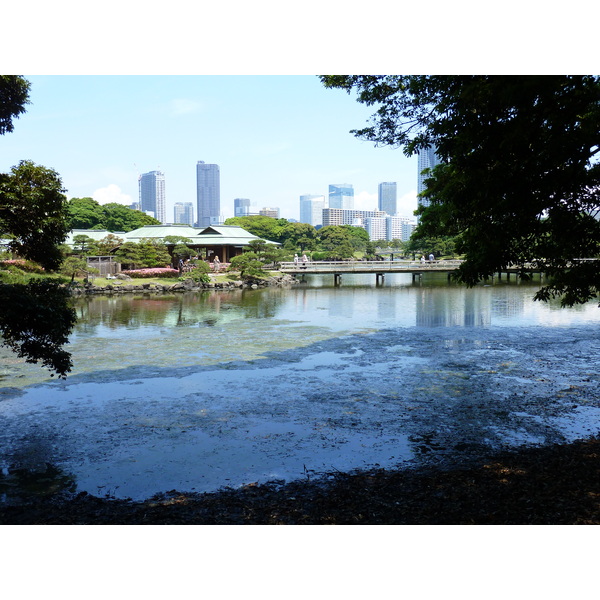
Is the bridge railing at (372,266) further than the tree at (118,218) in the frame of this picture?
No

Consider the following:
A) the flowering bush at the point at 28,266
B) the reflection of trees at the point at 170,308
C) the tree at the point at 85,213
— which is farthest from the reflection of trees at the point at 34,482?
the tree at the point at 85,213

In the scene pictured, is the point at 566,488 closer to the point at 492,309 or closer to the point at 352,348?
the point at 352,348

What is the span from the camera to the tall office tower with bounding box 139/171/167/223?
51.2m

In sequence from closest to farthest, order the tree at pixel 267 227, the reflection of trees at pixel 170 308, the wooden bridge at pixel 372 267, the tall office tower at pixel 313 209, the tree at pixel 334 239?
the reflection of trees at pixel 170 308
the wooden bridge at pixel 372 267
the tree at pixel 334 239
the tree at pixel 267 227
the tall office tower at pixel 313 209

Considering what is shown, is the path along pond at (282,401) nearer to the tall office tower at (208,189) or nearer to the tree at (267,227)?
the tree at (267,227)

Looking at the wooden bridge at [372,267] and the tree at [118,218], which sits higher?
the tree at [118,218]

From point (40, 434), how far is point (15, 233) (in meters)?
1.98

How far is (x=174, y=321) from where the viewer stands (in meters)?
13.2

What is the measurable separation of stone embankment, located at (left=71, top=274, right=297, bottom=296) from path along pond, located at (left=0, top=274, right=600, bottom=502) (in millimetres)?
9757

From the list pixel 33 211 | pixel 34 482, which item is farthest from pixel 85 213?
pixel 34 482

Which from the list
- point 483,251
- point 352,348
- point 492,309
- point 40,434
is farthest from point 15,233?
point 492,309

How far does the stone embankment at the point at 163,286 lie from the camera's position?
850 inches

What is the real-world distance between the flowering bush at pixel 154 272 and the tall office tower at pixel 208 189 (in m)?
35.2

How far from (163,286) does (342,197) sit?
187 feet
